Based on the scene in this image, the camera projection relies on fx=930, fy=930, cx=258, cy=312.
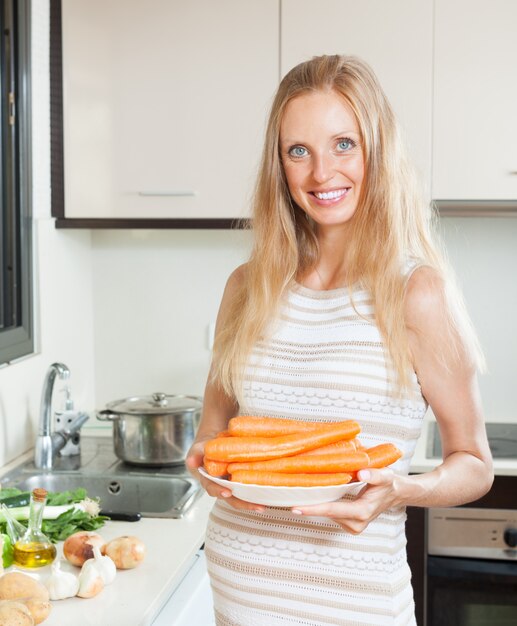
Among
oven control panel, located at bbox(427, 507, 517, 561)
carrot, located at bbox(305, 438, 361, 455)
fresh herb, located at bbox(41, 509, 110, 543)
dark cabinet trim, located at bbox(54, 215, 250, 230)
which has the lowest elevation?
oven control panel, located at bbox(427, 507, 517, 561)

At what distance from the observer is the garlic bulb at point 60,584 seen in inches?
60.0

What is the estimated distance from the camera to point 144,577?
163 cm

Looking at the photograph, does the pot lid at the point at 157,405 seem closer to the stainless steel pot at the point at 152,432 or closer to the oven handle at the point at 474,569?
the stainless steel pot at the point at 152,432

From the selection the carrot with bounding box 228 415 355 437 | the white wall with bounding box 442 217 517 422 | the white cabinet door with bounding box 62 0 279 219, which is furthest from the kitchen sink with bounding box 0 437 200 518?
the white wall with bounding box 442 217 517 422

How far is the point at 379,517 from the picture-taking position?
1.33 meters

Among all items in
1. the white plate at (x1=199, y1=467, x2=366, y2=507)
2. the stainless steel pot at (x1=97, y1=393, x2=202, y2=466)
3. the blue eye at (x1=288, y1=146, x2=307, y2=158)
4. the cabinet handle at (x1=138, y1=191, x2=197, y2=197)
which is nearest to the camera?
the white plate at (x1=199, y1=467, x2=366, y2=507)

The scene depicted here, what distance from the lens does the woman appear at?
1.31 metres

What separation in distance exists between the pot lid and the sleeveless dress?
985 millimetres

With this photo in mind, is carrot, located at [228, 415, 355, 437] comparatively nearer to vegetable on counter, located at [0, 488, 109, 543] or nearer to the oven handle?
vegetable on counter, located at [0, 488, 109, 543]

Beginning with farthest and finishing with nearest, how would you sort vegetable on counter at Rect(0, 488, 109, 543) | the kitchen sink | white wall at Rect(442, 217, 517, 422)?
white wall at Rect(442, 217, 517, 422)
the kitchen sink
vegetable on counter at Rect(0, 488, 109, 543)

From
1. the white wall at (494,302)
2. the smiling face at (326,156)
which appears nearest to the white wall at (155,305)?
the white wall at (494,302)

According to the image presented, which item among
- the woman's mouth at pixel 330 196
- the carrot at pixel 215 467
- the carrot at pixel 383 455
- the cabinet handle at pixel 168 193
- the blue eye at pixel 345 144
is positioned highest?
the blue eye at pixel 345 144

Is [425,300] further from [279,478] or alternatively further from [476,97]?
[476,97]

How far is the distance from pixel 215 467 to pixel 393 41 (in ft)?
5.19
